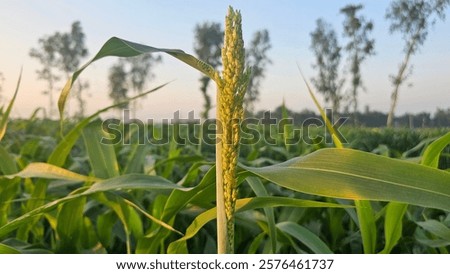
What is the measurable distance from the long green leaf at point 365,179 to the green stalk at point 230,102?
0.31 feet

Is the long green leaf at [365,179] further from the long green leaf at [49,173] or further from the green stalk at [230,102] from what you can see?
the long green leaf at [49,173]

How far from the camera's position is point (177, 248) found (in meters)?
0.98

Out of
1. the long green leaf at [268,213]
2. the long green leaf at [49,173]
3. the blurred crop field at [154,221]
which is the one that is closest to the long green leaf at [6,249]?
the blurred crop field at [154,221]

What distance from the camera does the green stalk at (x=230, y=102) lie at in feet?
1.57

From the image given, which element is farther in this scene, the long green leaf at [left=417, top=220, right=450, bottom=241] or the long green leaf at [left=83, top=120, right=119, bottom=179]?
the long green leaf at [left=83, top=120, right=119, bottom=179]

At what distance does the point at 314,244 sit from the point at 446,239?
299mm

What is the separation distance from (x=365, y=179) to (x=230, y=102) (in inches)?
8.9

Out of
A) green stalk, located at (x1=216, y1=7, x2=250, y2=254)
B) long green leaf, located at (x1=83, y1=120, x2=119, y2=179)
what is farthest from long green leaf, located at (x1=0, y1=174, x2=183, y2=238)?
long green leaf, located at (x1=83, y1=120, x2=119, y2=179)

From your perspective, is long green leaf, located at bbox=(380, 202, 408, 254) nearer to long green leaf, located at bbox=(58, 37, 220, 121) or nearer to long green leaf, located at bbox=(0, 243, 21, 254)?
long green leaf, located at bbox=(58, 37, 220, 121)

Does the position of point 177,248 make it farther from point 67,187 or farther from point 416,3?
point 416,3

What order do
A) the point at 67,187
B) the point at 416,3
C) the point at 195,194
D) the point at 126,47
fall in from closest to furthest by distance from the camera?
the point at 126,47 → the point at 195,194 → the point at 67,187 → the point at 416,3

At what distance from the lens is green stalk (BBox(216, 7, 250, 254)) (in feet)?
1.57

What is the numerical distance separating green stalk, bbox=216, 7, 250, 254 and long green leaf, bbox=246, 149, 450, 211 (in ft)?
0.31
